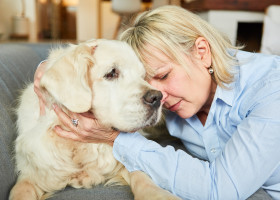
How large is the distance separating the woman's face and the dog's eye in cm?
18

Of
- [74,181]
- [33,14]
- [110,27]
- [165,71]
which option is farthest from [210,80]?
[110,27]

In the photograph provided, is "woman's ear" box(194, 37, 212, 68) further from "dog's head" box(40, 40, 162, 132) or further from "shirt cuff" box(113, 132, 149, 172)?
"shirt cuff" box(113, 132, 149, 172)

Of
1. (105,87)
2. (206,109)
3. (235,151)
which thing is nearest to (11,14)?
(206,109)

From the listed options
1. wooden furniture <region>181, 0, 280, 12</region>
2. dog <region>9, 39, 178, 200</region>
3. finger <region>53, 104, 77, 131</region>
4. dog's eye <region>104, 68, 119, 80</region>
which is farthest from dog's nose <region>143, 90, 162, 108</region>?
wooden furniture <region>181, 0, 280, 12</region>

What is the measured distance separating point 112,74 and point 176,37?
321mm

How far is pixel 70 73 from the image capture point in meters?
1.11

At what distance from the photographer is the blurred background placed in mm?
3234

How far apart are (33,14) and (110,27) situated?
2.64m

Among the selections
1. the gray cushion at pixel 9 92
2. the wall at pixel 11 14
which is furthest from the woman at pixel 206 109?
the wall at pixel 11 14

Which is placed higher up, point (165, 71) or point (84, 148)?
point (165, 71)

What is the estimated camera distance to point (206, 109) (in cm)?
157

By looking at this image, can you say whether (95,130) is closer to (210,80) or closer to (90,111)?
(90,111)

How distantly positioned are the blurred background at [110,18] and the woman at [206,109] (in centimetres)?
39

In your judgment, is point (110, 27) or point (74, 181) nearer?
point (74, 181)
